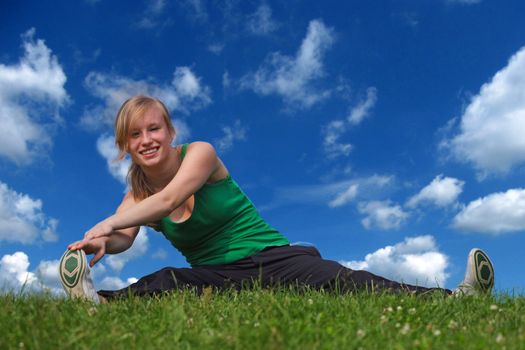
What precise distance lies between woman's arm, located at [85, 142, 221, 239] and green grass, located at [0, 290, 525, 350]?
3.00ft

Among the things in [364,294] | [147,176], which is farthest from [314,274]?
[147,176]

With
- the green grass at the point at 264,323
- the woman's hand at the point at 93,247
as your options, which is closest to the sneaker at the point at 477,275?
the green grass at the point at 264,323

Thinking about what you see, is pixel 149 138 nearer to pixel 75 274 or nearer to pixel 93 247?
pixel 93 247

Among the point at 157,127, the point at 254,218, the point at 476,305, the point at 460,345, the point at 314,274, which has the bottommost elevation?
the point at 460,345

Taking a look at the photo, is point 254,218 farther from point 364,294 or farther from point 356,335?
point 356,335

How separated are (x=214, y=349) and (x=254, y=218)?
367cm

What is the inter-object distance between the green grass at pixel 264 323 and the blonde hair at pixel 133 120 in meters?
1.83

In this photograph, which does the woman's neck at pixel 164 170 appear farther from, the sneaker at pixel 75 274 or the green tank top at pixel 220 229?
the sneaker at pixel 75 274

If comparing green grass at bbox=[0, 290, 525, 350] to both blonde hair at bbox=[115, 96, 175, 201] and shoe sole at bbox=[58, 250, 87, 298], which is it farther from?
blonde hair at bbox=[115, 96, 175, 201]

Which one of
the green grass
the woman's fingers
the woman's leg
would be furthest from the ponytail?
the green grass

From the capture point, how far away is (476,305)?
6.17m

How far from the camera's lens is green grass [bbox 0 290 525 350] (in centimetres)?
434

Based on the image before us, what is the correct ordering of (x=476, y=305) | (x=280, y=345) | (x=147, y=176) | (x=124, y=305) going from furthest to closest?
1. (x=147, y=176)
2. (x=476, y=305)
3. (x=124, y=305)
4. (x=280, y=345)

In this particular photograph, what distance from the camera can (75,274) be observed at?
6539 millimetres
